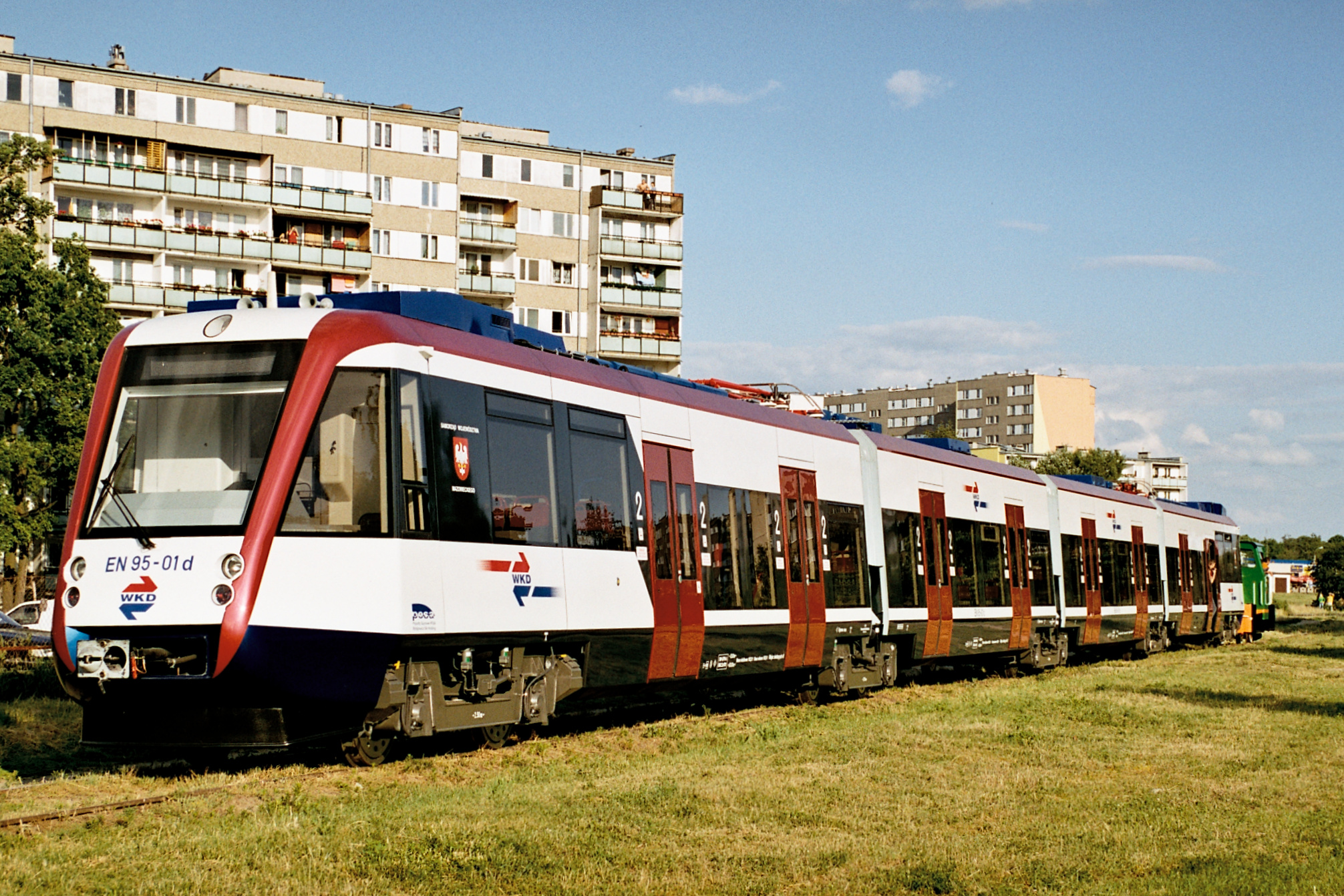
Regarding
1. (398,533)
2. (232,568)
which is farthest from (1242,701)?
(232,568)

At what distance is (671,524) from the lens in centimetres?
1952

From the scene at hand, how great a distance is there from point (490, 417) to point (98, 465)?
3.70 m

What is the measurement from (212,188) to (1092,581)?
46.6 meters

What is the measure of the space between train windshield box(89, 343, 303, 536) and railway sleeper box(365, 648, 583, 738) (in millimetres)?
2276

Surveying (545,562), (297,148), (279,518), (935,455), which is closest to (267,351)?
(279,518)

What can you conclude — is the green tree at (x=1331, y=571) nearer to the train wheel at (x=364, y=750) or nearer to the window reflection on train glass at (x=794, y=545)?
the window reflection on train glass at (x=794, y=545)

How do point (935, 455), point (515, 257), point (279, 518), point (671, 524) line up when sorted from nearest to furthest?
point (279, 518) < point (671, 524) < point (935, 455) < point (515, 257)

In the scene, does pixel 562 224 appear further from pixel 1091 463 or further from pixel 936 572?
pixel 1091 463

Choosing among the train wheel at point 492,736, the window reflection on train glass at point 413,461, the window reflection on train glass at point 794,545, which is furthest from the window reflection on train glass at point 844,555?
the window reflection on train glass at point 413,461

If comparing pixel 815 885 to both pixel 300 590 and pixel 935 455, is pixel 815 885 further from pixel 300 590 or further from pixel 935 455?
pixel 935 455

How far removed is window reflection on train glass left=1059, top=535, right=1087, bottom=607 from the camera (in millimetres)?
35406

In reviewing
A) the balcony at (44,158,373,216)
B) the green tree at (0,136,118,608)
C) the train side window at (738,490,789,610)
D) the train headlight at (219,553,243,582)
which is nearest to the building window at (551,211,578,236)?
the balcony at (44,158,373,216)

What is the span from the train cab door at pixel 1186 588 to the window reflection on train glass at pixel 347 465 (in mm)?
35830

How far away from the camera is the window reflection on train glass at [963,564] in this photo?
95.3 ft
